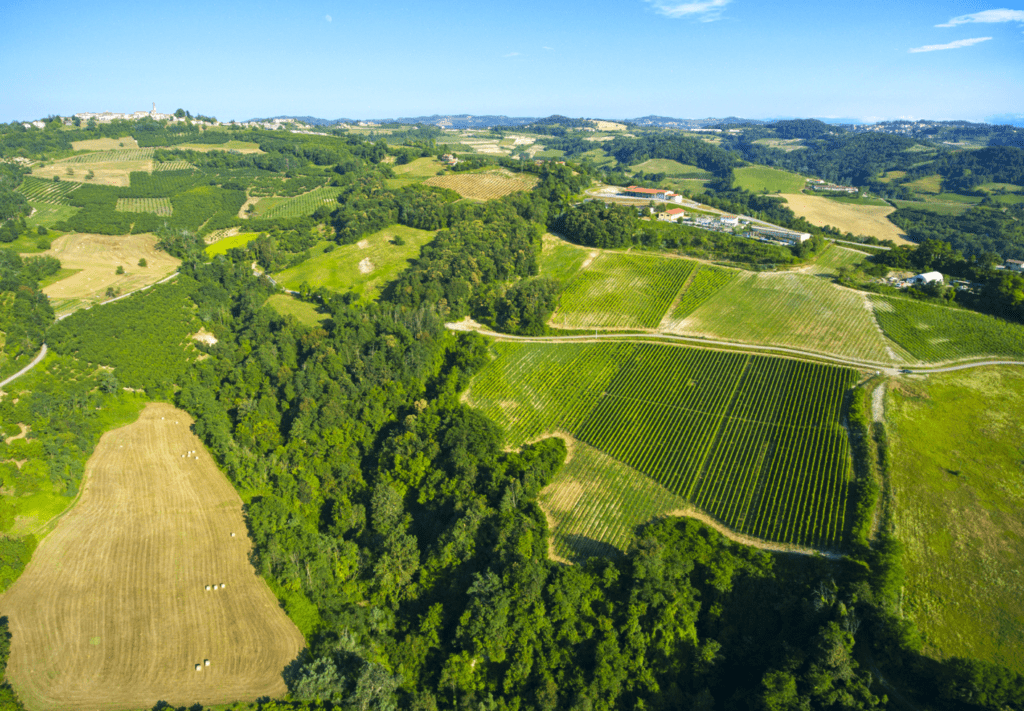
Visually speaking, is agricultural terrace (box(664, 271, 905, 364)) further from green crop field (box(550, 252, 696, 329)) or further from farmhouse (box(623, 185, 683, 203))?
farmhouse (box(623, 185, 683, 203))

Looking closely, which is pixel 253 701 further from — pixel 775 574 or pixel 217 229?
pixel 217 229

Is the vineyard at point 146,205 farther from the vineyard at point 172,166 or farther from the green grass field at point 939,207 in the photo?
the green grass field at point 939,207

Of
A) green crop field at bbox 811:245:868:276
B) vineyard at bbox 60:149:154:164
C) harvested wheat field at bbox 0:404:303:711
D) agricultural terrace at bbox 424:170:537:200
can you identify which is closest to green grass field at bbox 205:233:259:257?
agricultural terrace at bbox 424:170:537:200

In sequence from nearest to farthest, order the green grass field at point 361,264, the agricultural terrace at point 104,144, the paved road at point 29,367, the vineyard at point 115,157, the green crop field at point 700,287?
1. the paved road at point 29,367
2. the green crop field at point 700,287
3. the green grass field at point 361,264
4. the vineyard at point 115,157
5. the agricultural terrace at point 104,144

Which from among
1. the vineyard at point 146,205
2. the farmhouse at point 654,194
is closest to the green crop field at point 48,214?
the vineyard at point 146,205

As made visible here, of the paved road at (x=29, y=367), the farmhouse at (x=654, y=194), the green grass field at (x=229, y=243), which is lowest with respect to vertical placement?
the paved road at (x=29, y=367)

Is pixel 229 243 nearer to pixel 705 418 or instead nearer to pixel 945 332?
pixel 705 418

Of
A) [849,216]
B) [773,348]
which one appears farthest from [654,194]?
[773,348]
